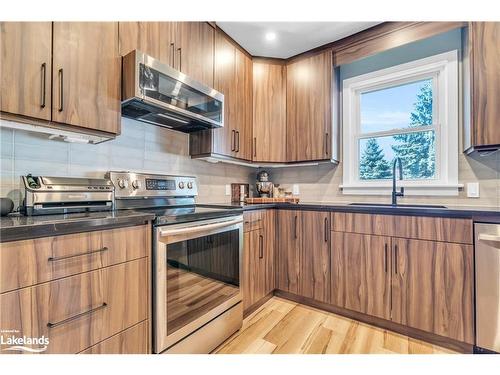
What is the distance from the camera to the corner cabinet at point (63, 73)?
1.03m

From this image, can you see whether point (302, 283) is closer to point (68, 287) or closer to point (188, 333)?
point (188, 333)

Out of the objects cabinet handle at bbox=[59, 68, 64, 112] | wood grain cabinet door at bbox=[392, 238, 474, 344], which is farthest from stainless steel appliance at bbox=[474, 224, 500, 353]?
cabinet handle at bbox=[59, 68, 64, 112]

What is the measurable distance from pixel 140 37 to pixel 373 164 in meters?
2.32

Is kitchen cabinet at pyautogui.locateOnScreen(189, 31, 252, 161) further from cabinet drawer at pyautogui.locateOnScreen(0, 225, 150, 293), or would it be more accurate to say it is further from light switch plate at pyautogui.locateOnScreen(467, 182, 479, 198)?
→ light switch plate at pyautogui.locateOnScreen(467, 182, 479, 198)

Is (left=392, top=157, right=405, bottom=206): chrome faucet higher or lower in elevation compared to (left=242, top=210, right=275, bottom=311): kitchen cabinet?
higher

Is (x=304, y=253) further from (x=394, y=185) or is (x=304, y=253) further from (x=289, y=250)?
(x=394, y=185)

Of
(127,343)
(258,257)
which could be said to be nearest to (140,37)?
(127,343)

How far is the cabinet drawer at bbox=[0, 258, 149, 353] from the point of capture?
32.5 inches

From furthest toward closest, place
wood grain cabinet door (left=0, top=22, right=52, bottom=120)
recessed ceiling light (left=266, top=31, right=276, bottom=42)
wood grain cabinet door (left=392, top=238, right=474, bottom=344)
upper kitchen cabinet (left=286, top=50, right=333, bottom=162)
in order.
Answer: upper kitchen cabinet (left=286, top=50, right=333, bottom=162), recessed ceiling light (left=266, top=31, right=276, bottom=42), wood grain cabinet door (left=392, top=238, right=474, bottom=344), wood grain cabinet door (left=0, top=22, right=52, bottom=120)

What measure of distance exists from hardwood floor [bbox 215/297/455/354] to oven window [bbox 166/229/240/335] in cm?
33

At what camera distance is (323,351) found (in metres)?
1.55

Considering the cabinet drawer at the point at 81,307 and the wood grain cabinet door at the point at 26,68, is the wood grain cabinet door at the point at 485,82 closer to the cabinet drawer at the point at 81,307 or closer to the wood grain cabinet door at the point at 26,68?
the cabinet drawer at the point at 81,307

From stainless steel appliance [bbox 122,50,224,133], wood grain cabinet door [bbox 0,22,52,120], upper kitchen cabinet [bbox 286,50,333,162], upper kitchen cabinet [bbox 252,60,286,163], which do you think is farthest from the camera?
upper kitchen cabinet [bbox 252,60,286,163]

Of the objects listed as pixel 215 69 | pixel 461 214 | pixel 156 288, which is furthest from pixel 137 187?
pixel 461 214
